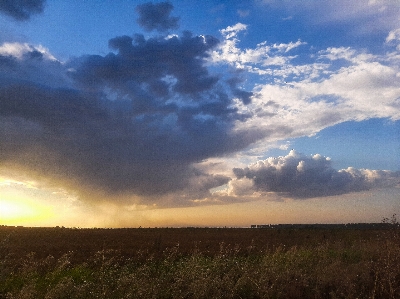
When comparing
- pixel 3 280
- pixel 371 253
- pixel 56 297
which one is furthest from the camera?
A: pixel 371 253

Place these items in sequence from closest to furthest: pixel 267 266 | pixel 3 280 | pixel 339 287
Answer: pixel 339 287, pixel 3 280, pixel 267 266

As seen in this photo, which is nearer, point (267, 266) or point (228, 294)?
point (228, 294)

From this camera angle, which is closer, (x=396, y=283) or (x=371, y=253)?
(x=396, y=283)

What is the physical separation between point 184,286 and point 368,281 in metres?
5.61

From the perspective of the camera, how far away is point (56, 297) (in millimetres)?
8602

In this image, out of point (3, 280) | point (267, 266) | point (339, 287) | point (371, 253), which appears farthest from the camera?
point (371, 253)

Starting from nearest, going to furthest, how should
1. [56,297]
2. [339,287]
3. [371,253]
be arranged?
[56,297] → [339,287] → [371,253]

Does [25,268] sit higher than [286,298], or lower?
higher

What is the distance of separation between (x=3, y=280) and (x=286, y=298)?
8838 mm

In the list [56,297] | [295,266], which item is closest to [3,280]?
[56,297]

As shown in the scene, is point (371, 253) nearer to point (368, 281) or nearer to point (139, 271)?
point (368, 281)

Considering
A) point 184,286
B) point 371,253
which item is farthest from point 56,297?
point 371,253

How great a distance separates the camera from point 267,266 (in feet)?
37.1

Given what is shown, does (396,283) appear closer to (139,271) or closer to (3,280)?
(139,271)
